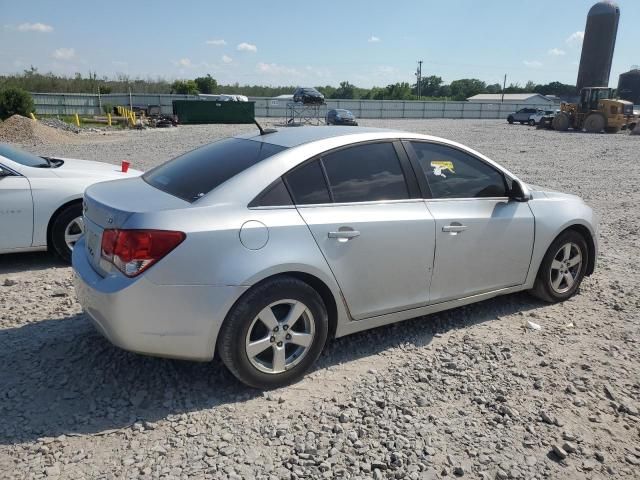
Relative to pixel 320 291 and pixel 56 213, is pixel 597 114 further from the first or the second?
pixel 320 291

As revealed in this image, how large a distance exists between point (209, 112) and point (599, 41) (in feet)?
142

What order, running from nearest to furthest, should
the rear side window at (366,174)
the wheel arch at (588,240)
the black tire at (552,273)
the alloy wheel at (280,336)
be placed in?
1. the alloy wheel at (280,336)
2. the rear side window at (366,174)
3. the black tire at (552,273)
4. the wheel arch at (588,240)

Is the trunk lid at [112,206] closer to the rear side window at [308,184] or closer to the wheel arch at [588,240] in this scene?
the rear side window at [308,184]

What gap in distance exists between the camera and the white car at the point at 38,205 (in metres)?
5.22

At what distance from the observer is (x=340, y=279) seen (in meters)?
3.38

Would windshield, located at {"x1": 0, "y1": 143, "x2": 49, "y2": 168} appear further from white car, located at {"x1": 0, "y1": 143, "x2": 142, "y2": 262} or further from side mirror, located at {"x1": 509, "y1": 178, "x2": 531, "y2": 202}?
side mirror, located at {"x1": 509, "y1": 178, "x2": 531, "y2": 202}

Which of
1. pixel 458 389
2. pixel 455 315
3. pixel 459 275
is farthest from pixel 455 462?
pixel 455 315

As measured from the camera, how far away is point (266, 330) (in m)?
3.20

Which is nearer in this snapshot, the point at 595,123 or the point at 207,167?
the point at 207,167

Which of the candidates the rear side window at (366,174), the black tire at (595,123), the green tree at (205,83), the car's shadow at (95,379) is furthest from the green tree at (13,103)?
the green tree at (205,83)

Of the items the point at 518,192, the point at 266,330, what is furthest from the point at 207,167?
the point at 518,192

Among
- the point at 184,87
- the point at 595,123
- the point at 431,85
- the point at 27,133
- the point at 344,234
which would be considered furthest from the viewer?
the point at 431,85

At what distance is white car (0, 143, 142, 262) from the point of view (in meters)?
5.22

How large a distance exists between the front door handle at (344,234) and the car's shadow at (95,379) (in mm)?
960
